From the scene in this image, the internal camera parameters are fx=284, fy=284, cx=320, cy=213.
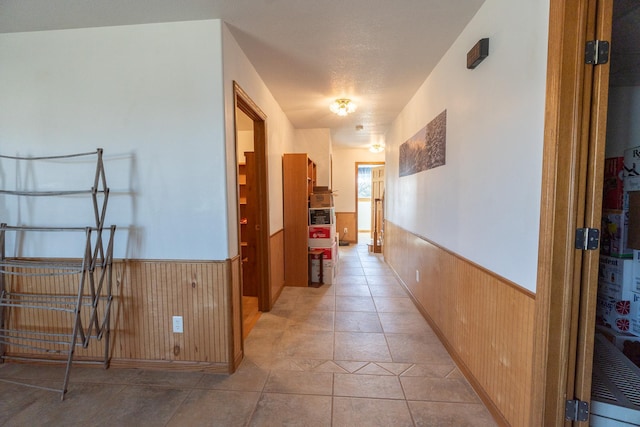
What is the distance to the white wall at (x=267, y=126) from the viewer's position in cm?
209

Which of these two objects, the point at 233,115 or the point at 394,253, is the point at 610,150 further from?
the point at 394,253

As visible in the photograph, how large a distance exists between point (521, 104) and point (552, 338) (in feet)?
3.72

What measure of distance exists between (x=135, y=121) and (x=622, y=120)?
328 cm

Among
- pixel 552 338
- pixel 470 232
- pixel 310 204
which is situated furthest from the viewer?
pixel 310 204

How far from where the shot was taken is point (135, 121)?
81.6 inches

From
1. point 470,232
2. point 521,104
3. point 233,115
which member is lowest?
point 470,232

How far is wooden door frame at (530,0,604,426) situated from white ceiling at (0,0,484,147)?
0.82m

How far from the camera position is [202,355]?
212cm

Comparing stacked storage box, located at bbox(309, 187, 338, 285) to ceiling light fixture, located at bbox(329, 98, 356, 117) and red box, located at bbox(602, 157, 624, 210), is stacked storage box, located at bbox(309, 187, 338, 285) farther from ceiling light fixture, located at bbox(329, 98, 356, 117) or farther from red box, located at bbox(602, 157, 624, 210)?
red box, located at bbox(602, 157, 624, 210)

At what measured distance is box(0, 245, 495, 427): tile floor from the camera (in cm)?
167

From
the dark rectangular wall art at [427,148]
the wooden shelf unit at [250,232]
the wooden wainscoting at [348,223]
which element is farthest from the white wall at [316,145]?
the wooden wainscoting at [348,223]

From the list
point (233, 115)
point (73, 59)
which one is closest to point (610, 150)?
point (233, 115)

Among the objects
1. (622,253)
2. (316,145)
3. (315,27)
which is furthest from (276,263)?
(622,253)

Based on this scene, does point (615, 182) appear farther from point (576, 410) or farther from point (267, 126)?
point (267, 126)
